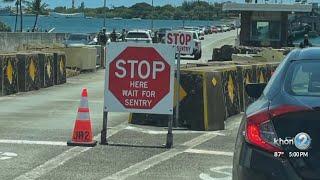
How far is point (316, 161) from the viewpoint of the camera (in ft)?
14.2

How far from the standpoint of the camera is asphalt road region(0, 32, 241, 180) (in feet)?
25.9

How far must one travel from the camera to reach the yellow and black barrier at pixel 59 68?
20766 millimetres

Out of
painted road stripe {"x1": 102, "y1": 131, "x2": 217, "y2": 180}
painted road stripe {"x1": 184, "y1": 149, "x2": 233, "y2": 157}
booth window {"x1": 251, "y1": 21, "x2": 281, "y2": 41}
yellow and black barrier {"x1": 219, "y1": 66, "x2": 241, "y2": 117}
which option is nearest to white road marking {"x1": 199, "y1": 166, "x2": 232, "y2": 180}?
painted road stripe {"x1": 102, "y1": 131, "x2": 217, "y2": 180}

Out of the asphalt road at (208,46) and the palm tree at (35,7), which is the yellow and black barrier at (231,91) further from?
the palm tree at (35,7)

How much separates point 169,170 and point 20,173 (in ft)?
5.86

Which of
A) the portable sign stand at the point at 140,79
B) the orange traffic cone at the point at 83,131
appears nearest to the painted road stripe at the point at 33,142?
the orange traffic cone at the point at 83,131

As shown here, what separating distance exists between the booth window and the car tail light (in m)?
46.5

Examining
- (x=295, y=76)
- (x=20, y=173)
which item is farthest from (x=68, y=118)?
(x=295, y=76)

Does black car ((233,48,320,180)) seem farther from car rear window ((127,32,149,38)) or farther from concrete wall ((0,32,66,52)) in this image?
car rear window ((127,32,149,38))

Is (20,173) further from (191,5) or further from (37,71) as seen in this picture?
(191,5)

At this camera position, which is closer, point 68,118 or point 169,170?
point 169,170

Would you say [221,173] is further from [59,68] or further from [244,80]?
[59,68]

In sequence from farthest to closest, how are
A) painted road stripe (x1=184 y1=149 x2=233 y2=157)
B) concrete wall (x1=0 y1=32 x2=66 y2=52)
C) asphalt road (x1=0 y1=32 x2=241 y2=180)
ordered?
concrete wall (x1=0 y1=32 x2=66 y2=52), painted road stripe (x1=184 y1=149 x2=233 y2=157), asphalt road (x1=0 y1=32 x2=241 y2=180)

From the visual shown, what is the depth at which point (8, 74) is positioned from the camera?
56.5 ft
